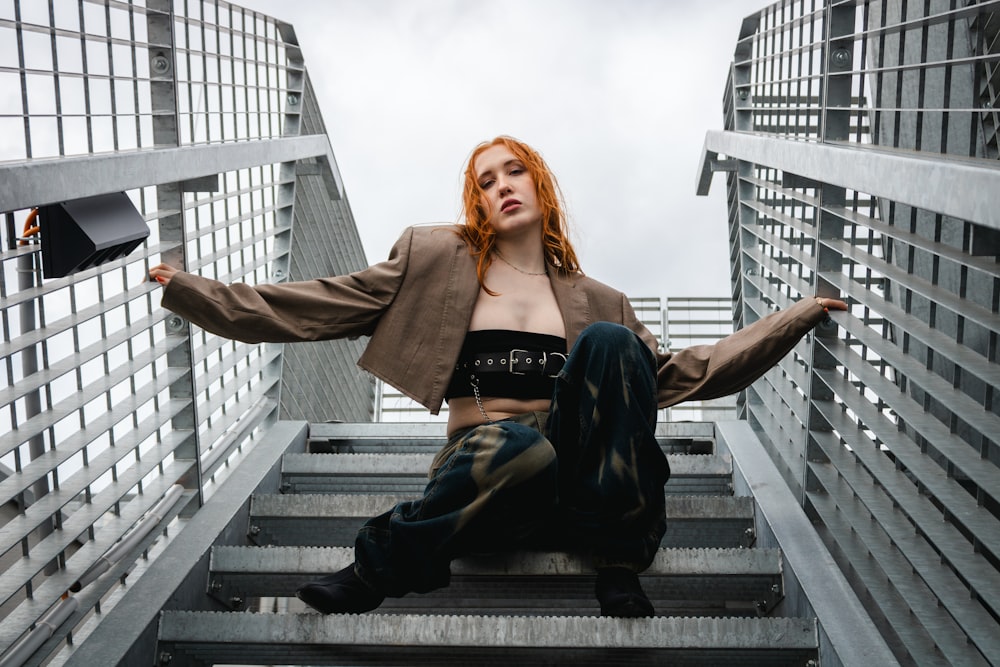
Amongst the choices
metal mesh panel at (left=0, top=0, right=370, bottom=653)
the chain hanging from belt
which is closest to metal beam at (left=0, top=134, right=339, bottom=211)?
metal mesh panel at (left=0, top=0, right=370, bottom=653)

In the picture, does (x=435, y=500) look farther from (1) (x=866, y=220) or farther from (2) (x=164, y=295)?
(1) (x=866, y=220)

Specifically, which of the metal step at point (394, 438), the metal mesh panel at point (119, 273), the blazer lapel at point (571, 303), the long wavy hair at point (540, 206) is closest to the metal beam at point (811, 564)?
the metal step at point (394, 438)

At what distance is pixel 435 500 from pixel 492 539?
167mm

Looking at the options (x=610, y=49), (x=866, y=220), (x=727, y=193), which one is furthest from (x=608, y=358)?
(x=610, y=49)

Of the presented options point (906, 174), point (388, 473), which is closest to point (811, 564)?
point (906, 174)

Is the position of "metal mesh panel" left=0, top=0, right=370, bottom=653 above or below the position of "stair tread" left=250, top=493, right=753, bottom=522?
above

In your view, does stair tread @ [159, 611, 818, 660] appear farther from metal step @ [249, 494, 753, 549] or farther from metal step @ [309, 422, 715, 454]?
metal step @ [309, 422, 715, 454]

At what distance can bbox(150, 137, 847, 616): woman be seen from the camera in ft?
7.34

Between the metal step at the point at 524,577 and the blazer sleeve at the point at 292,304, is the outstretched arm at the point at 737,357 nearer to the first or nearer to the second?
the metal step at the point at 524,577

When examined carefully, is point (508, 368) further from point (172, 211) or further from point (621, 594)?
point (172, 211)

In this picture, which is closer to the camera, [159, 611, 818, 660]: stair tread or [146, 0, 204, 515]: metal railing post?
[159, 611, 818, 660]: stair tread

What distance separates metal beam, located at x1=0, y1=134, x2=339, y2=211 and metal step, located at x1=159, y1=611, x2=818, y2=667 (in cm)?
92

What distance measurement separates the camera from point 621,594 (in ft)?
7.32

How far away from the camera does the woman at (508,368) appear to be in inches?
88.0
